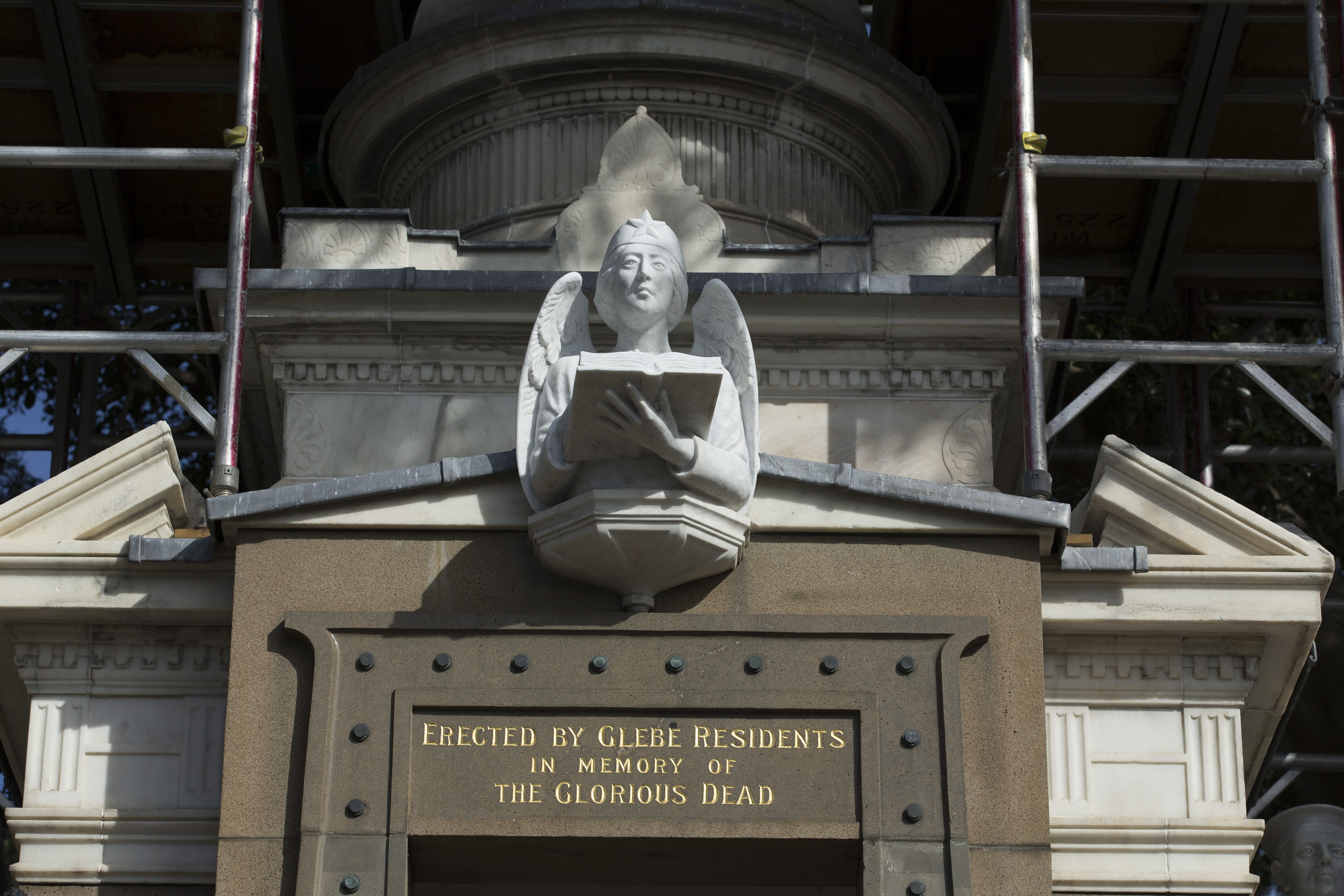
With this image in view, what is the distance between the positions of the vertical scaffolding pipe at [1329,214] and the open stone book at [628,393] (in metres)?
5.20

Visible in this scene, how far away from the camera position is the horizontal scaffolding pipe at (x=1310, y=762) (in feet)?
55.5

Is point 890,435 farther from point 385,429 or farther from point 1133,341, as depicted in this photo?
point 385,429

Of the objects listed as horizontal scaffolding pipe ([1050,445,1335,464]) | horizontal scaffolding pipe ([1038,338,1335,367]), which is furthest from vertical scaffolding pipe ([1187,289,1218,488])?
horizontal scaffolding pipe ([1038,338,1335,367])

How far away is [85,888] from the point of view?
1056cm

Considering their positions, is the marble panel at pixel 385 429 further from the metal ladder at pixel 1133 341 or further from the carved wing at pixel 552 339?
the metal ladder at pixel 1133 341

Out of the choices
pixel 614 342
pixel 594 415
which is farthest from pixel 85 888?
pixel 614 342

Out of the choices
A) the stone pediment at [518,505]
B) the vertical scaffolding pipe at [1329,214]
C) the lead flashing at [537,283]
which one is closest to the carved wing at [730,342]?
the stone pediment at [518,505]

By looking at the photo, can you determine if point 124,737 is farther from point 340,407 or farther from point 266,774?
point 340,407

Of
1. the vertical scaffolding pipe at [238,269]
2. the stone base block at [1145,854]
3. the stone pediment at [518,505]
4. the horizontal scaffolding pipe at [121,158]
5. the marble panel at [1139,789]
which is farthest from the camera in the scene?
the horizontal scaffolding pipe at [121,158]

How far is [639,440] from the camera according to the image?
965 centimetres

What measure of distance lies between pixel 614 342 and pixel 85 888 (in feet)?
15.6

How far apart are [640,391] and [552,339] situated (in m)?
1.50

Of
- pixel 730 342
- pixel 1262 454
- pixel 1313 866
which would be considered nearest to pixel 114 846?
pixel 730 342

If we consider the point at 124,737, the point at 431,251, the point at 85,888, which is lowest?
the point at 85,888
